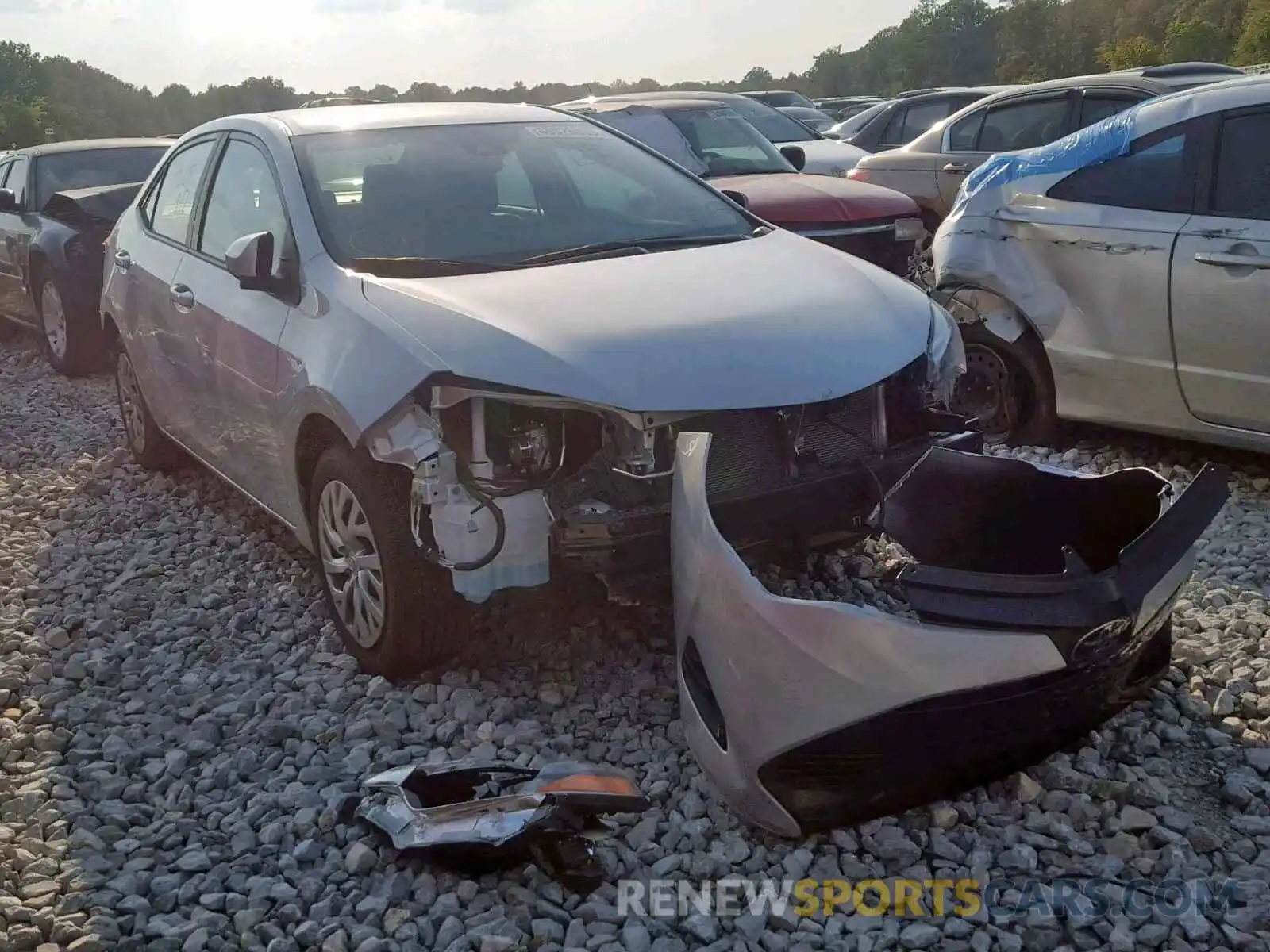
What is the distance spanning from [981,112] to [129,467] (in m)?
6.41

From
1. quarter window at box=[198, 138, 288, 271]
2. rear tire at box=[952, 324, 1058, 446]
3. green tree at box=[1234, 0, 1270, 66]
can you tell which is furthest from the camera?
green tree at box=[1234, 0, 1270, 66]

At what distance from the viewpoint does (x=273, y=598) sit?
4.93m

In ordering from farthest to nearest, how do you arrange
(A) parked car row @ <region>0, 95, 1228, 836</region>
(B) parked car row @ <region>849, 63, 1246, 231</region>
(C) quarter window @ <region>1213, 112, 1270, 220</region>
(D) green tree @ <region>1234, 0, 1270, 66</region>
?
(D) green tree @ <region>1234, 0, 1270, 66</region>, (B) parked car row @ <region>849, 63, 1246, 231</region>, (C) quarter window @ <region>1213, 112, 1270, 220</region>, (A) parked car row @ <region>0, 95, 1228, 836</region>

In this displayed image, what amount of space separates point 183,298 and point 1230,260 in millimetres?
4092

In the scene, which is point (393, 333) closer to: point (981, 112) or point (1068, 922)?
point (1068, 922)

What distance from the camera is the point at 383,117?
198 inches

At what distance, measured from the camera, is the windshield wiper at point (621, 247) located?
4312 millimetres

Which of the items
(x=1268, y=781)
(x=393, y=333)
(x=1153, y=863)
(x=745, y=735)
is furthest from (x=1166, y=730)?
(x=393, y=333)

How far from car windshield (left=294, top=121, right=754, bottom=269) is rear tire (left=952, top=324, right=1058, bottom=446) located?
1680 mm

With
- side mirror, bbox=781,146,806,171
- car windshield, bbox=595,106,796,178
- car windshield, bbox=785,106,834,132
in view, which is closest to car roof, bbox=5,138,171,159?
car windshield, bbox=595,106,796,178

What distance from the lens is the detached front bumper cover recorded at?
2.84 m

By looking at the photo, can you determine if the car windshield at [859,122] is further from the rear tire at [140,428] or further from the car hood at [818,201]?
the rear tire at [140,428]

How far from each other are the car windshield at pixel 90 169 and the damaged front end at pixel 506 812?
26.0 feet

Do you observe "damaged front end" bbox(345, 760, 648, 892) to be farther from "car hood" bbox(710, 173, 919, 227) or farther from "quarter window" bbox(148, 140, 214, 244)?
"car hood" bbox(710, 173, 919, 227)
